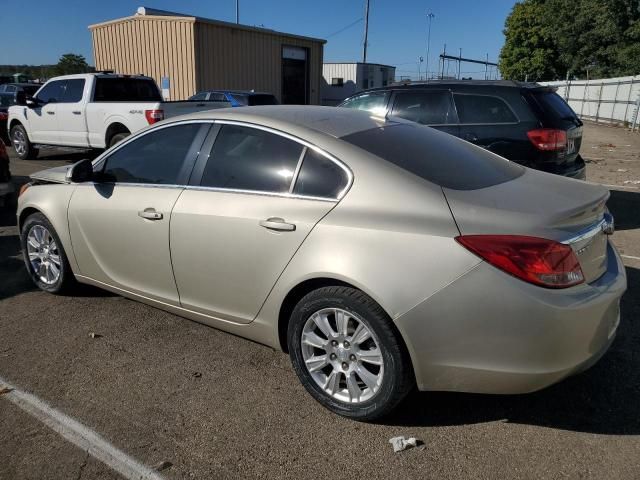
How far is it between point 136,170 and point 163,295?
0.93m

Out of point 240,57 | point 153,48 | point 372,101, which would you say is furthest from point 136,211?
point 240,57

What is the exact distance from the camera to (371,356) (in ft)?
9.14

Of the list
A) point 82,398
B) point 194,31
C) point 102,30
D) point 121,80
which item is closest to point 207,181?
point 82,398

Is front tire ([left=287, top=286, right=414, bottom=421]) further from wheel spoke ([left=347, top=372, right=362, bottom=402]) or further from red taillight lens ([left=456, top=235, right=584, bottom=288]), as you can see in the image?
red taillight lens ([left=456, top=235, right=584, bottom=288])

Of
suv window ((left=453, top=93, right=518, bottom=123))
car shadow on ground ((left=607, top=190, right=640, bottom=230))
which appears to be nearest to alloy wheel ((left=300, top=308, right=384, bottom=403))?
suv window ((left=453, top=93, right=518, bottom=123))

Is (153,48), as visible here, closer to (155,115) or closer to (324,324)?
(155,115)

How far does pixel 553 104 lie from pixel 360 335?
194 inches

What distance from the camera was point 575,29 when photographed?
5172 centimetres

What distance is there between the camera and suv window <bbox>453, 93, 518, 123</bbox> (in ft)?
20.8

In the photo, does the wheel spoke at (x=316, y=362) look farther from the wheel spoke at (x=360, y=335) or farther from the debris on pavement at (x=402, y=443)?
the debris on pavement at (x=402, y=443)

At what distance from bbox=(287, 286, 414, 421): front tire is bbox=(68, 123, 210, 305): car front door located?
110cm

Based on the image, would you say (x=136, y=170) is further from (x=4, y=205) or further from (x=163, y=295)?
(x=4, y=205)

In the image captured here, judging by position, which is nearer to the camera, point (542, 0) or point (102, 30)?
point (102, 30)

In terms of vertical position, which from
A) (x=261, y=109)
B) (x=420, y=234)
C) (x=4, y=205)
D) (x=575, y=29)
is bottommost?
(x=4, y=205)
